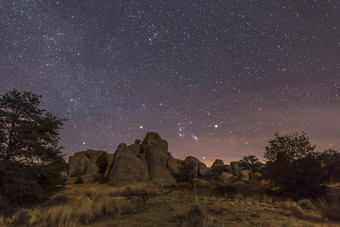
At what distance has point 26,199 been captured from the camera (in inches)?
440

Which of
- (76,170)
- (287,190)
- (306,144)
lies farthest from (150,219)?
(76,170)

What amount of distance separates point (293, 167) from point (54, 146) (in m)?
17.9

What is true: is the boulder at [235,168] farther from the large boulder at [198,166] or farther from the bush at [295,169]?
the bush at [295,169]

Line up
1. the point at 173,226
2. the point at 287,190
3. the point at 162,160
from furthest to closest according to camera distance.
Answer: the point at 162,160 → the point at 287,190 → the point at 173,226

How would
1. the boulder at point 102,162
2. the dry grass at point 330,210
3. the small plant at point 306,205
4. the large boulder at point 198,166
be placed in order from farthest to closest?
1. the large boulder at point 198,166
2. the boulder at point 102,162
3. the small plant at point 306,205
4. the dry grass at point 330,210

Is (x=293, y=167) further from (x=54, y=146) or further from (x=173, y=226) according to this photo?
(x=54, y=146)

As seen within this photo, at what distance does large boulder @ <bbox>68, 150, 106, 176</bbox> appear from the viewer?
3949 cm

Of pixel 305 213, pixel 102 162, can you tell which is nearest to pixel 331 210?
pixel 305 213

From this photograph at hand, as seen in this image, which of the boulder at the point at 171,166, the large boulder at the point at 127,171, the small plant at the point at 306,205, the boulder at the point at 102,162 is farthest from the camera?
the boulder at the point at 102,162

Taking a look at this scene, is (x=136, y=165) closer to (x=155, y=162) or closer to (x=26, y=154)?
(x=155, y=162)

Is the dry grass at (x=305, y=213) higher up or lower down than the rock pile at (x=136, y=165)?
lower down

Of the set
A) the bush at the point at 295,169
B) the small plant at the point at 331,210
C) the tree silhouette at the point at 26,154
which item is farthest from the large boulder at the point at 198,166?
the tree silhouette at the point at 26,154

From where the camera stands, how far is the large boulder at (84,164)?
130 feet

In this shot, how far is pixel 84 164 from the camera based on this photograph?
42250 mm
